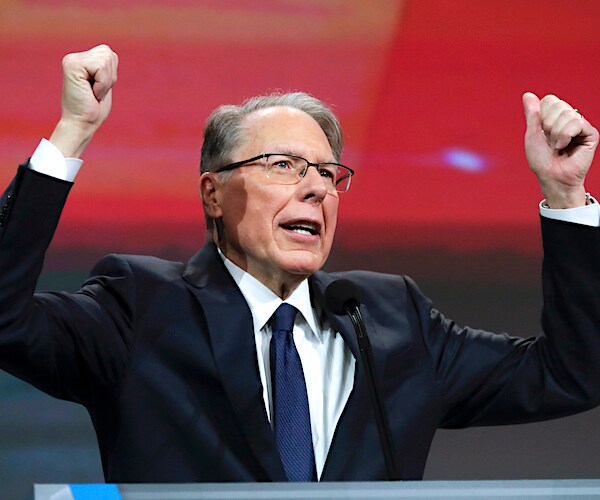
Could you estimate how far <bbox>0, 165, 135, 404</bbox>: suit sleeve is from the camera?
5.13 feet

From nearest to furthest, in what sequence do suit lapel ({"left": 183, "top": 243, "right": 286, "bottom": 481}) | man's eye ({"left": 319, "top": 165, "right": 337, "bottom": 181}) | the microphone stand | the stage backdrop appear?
the microphone stand
suit lapel ({"left": 183, "top": 243, "right": 286, "bottom": 481})
man's eye ({"left": 319, "top": 165, "right": 337, "bottom": 181})
the stage backdrop

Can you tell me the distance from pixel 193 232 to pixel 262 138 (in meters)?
0.67

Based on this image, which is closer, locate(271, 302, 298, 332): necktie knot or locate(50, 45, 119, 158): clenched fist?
locate(50, 45, 119, 158): clenched fist

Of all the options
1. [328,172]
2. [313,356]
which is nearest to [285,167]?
[328,172]

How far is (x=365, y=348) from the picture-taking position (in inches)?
60.6

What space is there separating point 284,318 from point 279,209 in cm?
20

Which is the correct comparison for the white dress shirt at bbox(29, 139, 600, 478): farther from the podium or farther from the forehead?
the podium

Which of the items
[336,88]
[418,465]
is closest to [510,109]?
[336,88]

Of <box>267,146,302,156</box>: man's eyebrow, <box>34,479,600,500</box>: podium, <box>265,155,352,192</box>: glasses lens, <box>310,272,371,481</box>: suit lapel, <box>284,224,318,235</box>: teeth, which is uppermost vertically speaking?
<box>267,146,302,156</box>: man's eyebrow

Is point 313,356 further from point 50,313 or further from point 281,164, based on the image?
point 50,313

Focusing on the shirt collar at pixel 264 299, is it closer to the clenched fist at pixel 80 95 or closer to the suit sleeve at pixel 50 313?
the suit sleeve at pixel 50 313

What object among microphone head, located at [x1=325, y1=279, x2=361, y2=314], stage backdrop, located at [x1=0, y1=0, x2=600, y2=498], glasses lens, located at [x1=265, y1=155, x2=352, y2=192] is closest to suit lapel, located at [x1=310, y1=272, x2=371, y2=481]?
microphone head, located at [x1=325, y1=279, x2=361, y2=314]

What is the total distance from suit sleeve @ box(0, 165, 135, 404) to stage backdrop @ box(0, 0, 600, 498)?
700 millimetres

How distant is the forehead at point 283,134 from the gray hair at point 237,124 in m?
0.02
